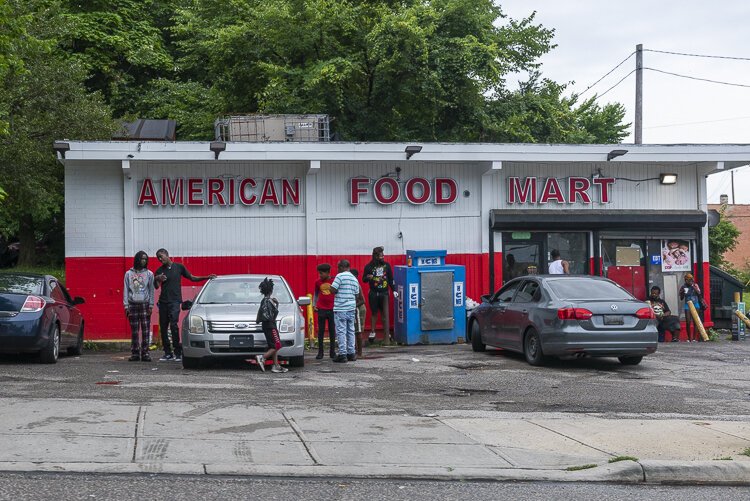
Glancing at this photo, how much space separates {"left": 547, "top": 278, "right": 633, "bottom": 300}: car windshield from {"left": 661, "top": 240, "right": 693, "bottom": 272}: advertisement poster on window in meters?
6.69

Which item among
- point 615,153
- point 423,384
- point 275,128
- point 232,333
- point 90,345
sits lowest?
point 423,384

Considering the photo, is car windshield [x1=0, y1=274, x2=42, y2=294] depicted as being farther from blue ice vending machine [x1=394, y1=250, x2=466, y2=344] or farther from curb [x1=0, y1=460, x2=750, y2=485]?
curb [x1=0, y1=460, x2=750, y2=485]

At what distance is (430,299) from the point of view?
61.0 feet

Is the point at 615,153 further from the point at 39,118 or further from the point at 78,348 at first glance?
the point at 39,118

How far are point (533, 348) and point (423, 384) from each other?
279 cm

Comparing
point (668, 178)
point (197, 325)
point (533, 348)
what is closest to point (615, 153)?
point (668, 178)

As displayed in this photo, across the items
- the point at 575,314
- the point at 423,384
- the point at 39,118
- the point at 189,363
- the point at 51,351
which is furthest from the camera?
the point at 39,118

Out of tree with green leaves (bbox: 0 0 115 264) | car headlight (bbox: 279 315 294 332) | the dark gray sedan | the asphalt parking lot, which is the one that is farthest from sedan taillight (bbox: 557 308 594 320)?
tree with green leaves (bbox: 0 0 115 264)

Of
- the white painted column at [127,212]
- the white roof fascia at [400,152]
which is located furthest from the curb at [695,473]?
the white painted column at [127,212]

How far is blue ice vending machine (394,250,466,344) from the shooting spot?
1847cm

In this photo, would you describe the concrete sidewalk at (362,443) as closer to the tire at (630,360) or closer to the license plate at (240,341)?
the license plate at (240,341)

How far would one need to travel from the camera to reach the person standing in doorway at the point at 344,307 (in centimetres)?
1466

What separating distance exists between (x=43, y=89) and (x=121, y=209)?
6546mm

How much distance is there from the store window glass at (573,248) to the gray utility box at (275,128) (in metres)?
5.49
